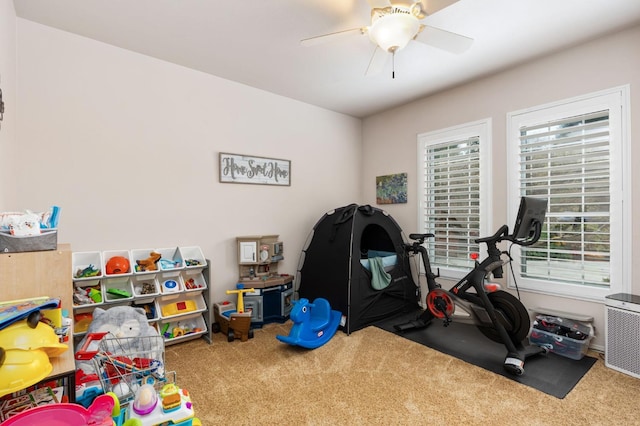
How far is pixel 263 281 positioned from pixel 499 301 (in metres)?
2.16

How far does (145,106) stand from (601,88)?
3.84 metres

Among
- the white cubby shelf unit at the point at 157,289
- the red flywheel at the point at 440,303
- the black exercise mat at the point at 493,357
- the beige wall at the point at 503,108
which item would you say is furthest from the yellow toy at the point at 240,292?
the beige wall at the point at 503,108

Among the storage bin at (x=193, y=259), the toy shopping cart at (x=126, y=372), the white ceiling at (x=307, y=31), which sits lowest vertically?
the toy shopping cart at (x=126, y=372)

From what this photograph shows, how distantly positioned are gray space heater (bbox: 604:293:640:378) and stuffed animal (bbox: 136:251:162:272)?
3552mm

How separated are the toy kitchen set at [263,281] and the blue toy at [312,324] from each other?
457 millimetres

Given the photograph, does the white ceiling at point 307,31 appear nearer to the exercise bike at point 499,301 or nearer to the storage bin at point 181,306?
the exercise bike at point 499,301

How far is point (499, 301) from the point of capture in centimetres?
258

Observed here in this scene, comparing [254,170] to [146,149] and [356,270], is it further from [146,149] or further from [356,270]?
[356,270]

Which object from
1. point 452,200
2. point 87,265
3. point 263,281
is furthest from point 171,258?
point 452,200

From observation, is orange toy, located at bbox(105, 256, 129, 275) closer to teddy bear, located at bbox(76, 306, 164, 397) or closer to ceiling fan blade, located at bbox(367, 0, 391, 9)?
teddy bear, located at bbox(76, 306, 164, 397)

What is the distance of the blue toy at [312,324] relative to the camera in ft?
8.84

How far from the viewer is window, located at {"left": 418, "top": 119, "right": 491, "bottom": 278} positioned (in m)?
3.30

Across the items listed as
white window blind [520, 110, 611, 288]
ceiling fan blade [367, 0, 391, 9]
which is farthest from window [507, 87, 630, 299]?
ceiling fan blade [367, 0, 391, 9]

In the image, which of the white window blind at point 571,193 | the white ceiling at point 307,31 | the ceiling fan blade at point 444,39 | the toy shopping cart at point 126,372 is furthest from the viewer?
the white window blind at point 571,193
